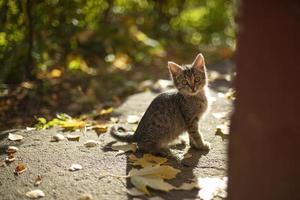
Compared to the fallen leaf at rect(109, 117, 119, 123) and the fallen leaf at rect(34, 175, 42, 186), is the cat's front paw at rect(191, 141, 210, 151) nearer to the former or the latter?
the fallen leaf at rect(109, 117, 119, 123)

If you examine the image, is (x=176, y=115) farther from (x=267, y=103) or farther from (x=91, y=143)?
(x=267, y=103)

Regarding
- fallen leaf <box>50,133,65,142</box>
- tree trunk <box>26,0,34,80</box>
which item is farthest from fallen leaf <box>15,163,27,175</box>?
tree trunk <box>26,0,34,80</box>

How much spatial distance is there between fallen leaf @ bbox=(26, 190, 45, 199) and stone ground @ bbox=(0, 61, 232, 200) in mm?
48

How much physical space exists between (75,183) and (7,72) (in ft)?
11.4

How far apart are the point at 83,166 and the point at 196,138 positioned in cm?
130

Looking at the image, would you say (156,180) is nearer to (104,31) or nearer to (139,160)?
(139,160)

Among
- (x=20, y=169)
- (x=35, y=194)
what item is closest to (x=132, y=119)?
(x=20, y=169)

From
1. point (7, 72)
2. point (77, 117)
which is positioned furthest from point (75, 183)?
point (7, 72)

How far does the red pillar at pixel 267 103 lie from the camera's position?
9.73 feet

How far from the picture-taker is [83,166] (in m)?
4.77

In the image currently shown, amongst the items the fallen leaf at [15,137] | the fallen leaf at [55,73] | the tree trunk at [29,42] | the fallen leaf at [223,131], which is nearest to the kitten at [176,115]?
the fallen leaf at [223,131]

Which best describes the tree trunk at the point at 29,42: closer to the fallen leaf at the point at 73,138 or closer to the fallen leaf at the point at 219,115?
the fallen leaf at the point at 73,138

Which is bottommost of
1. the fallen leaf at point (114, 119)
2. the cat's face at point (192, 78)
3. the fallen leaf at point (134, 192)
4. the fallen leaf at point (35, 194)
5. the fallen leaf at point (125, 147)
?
the fallen leaf at point (35, 194)

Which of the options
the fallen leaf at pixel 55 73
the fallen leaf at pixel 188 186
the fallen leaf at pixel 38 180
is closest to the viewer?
the fallen leaf at pixel 188 186
